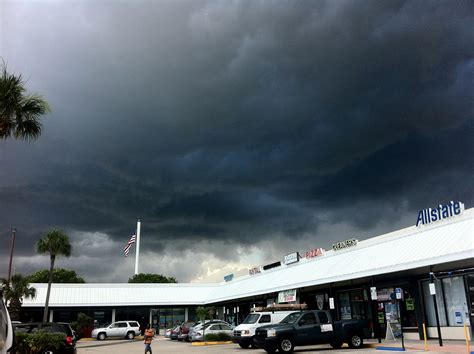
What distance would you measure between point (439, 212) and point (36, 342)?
19345mm

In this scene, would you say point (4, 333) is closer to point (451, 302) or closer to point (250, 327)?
point (250, 327)

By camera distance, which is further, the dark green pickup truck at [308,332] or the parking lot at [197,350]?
the parking lot at [197,350]

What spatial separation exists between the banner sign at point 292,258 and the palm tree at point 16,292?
25.3 metres

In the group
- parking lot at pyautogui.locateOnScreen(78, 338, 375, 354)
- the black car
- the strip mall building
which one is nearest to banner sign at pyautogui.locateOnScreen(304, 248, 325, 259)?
the strip mall building

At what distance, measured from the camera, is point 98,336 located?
4291 cm

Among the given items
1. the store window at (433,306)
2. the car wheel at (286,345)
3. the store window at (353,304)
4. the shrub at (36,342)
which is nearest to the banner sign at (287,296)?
the store window at (353,304)

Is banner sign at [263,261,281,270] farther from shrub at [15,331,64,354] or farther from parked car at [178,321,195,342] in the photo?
shrub at [15,331,64,354]

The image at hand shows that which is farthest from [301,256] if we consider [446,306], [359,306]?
[446,306]

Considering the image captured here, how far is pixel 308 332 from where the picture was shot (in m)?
20.4

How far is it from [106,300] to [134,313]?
3744 millimetres

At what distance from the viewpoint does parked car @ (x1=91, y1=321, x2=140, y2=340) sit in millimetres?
42906

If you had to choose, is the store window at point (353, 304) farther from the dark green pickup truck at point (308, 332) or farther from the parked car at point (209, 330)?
the parked car at point (209, 330)

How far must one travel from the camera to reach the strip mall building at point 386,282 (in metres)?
21.7

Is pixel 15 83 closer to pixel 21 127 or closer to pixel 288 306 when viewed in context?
pixel 21 127
